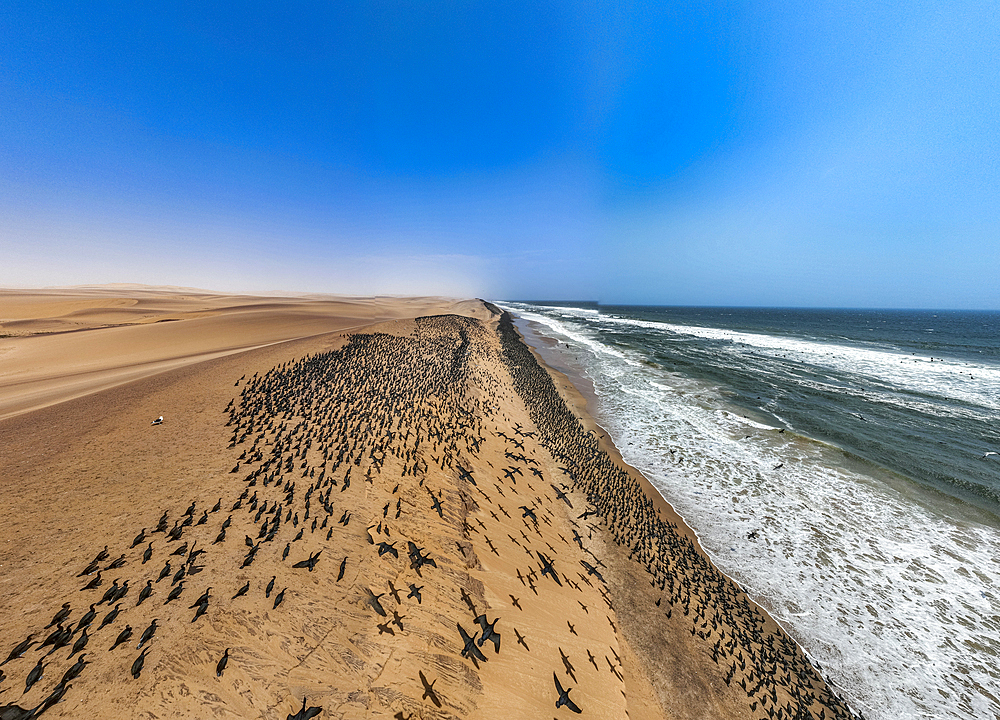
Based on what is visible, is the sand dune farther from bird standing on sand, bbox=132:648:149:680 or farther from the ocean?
the ocean

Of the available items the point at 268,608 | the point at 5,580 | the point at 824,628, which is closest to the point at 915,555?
the point at 824,628

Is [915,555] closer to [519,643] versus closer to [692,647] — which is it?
[692,647]

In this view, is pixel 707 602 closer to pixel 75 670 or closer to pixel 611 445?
pixel 611 445

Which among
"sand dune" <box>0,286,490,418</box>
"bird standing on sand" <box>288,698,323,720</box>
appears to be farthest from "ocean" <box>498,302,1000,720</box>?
"sand dune" <box>0,286,490,418</box>

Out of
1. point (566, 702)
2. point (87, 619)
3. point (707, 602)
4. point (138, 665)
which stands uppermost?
point (87, 619)

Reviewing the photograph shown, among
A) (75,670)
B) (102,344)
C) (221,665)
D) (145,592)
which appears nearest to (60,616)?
(145,592)

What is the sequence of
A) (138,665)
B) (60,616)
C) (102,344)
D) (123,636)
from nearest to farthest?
1. (138,665)
2. (123,636)
3. (60,616)
4. (102,344)
